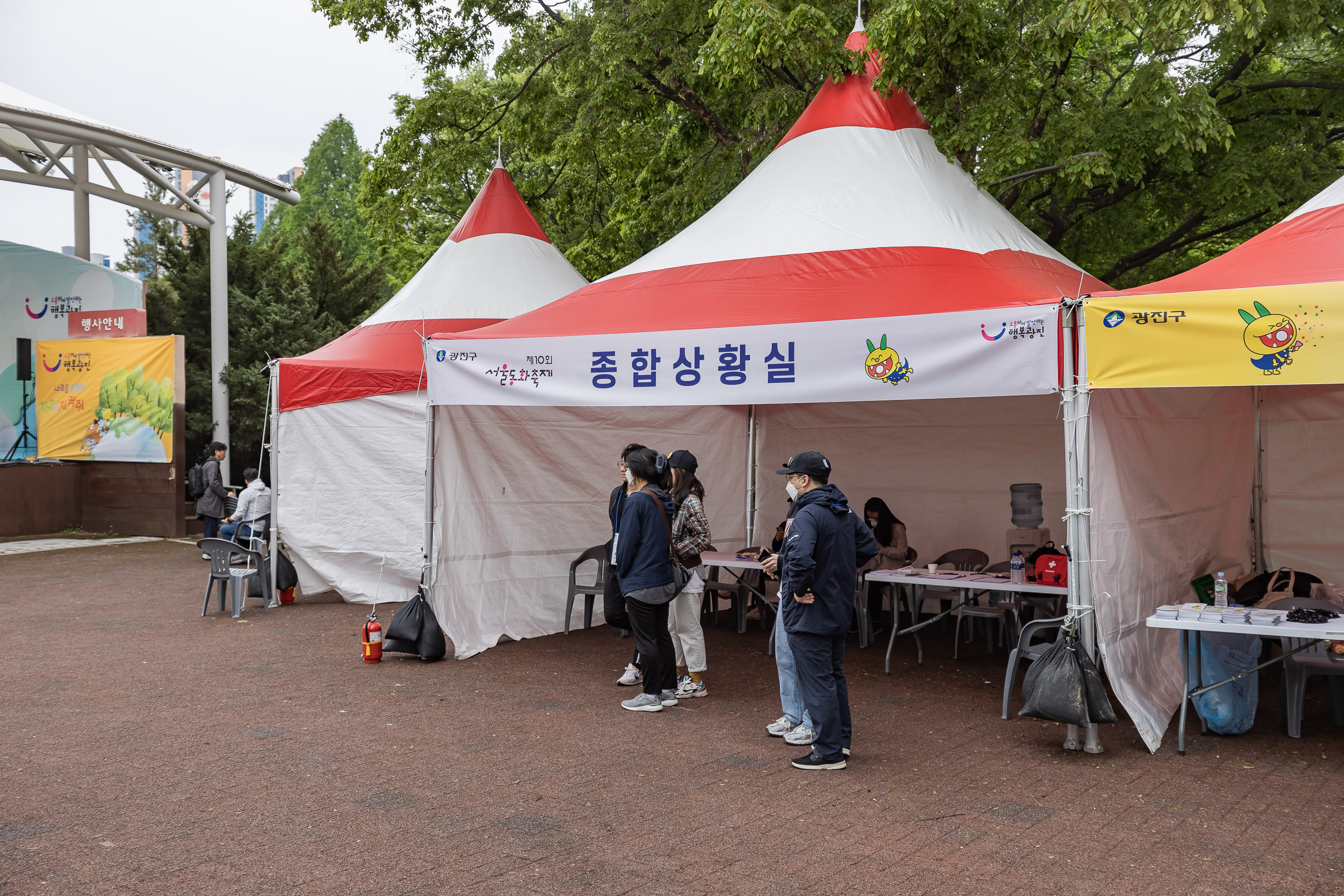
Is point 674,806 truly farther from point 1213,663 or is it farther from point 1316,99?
point 1316,99

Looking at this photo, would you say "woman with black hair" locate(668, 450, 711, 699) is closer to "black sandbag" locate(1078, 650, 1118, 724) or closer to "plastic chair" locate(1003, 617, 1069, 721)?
"plastic chair" locate(1003, 617, 1069, 721)

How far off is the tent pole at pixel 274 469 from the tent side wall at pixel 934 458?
176 inches

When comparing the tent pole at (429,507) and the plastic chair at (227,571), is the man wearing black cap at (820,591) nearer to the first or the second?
the tent pole at (429,507)

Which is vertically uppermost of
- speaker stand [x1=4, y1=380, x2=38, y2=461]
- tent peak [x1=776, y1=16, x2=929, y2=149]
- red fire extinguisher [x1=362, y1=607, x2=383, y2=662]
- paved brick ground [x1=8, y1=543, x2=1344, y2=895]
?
tent peak [x1=776, y1=16, x2=929, y2=149]

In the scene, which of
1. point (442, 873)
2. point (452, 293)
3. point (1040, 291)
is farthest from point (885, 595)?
point (442, 873)

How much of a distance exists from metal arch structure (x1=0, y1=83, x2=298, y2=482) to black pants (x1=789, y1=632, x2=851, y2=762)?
12830 mm

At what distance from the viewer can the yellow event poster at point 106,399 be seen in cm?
1481

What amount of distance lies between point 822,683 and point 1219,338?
2.37 m

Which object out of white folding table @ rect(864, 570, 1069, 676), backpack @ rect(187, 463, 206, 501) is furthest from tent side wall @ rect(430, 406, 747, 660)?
backpack @ rect(187, 463, 206, 501)

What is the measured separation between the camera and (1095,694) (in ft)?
16.1

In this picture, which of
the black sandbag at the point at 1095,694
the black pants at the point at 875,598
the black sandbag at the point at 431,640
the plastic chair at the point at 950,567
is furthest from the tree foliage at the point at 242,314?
the black sandbag at the point at 1095,694

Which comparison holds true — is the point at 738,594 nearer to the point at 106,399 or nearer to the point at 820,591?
the point at 820,591

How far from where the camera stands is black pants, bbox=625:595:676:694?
5.75 metres

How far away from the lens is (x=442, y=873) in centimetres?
359
